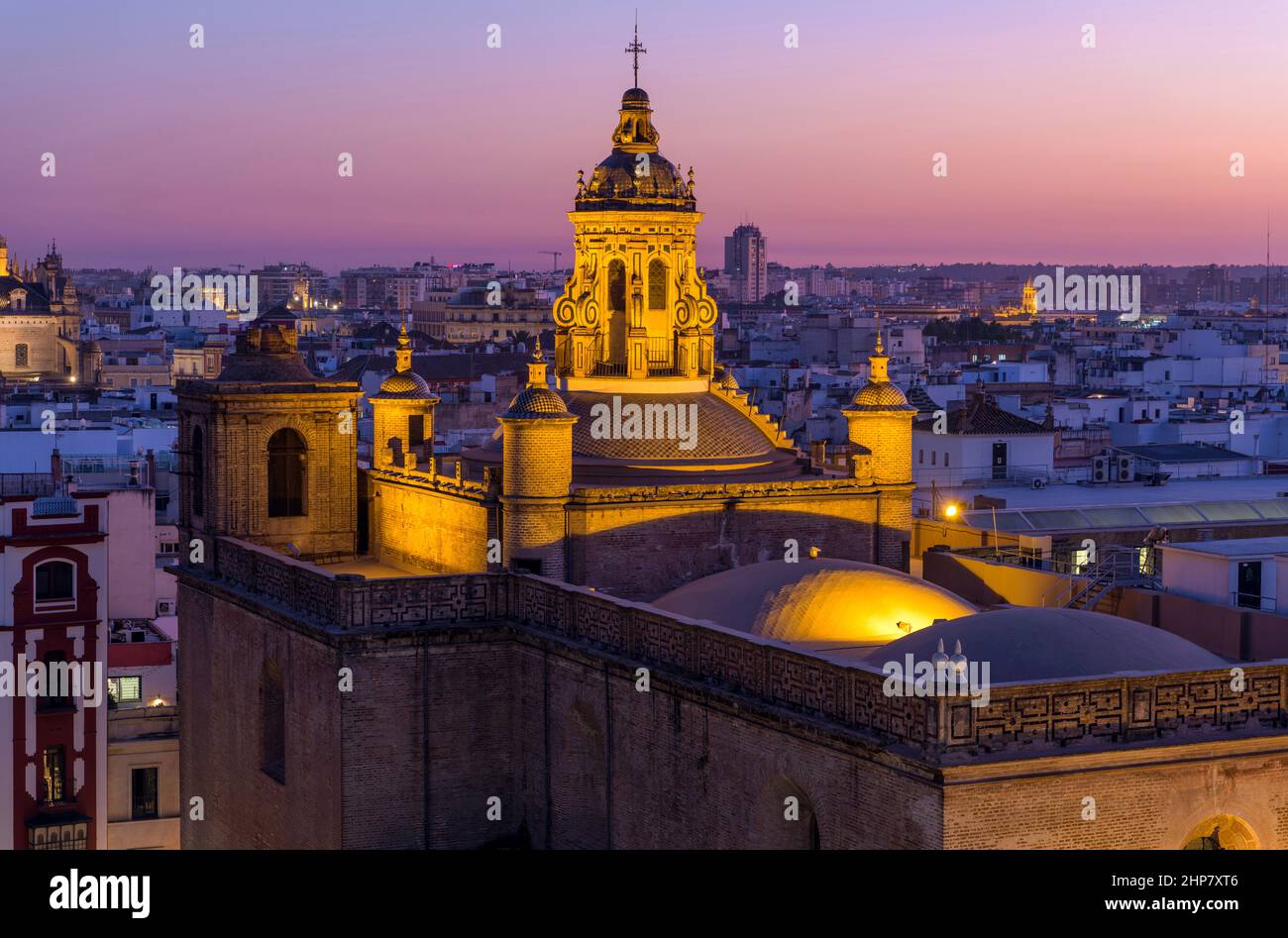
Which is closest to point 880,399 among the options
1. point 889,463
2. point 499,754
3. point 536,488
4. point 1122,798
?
point 889,463

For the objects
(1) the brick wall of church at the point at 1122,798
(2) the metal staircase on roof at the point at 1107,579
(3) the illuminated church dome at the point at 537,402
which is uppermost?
(3) the illuminated church dome at the point at 537,402

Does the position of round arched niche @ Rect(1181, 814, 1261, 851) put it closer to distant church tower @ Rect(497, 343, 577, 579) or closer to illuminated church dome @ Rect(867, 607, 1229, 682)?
illuminated church dome @ Rect(867, 607, 1229, 682)

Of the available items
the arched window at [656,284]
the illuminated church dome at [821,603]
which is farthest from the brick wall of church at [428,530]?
the arched window at [656,284]

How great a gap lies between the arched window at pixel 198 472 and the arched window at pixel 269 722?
4284 millimetres

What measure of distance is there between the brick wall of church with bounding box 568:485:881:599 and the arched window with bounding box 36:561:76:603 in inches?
764

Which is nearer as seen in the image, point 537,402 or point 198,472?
point 537,402

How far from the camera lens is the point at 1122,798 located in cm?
2062

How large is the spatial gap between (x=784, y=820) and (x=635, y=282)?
12395 mm

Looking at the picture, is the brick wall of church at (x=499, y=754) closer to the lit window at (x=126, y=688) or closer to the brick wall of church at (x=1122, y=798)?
the brick wall of church at (x=1122, y=798)

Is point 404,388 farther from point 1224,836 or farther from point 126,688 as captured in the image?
point 1224,836

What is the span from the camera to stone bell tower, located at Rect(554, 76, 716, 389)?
3350 centimetres

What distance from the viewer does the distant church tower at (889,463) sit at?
32.9 meters

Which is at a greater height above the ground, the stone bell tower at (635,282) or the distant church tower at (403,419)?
the stone bell tower at (635,282)
